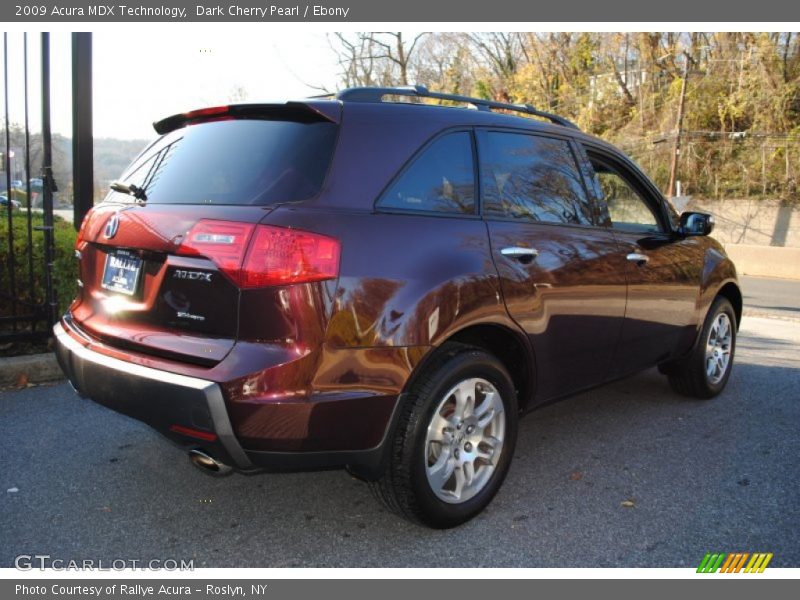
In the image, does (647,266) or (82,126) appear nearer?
(647,266)

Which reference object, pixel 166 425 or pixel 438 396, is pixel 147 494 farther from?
pixel 438 396

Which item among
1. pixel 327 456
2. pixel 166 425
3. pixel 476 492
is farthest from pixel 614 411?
pixel 166 425

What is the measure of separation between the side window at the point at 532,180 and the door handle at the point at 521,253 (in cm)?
18

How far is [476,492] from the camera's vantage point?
10.1ft

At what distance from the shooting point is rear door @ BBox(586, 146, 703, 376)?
404cm

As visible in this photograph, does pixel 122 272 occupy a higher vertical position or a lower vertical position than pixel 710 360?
higher

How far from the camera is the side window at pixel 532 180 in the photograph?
326 cm

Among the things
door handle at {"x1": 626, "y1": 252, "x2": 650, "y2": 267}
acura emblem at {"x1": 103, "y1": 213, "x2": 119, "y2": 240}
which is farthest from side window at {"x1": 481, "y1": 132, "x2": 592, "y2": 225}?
acura emblem at {"x1": 103, "y1": 213, "x2": 119, "y2": 240}

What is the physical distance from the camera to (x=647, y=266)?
4164 millimetres

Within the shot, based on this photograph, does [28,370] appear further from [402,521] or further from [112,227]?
[402,521]

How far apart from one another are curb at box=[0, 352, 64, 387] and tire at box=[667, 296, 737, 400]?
4.63 meters

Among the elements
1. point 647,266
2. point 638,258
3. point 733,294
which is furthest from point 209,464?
point 733,294

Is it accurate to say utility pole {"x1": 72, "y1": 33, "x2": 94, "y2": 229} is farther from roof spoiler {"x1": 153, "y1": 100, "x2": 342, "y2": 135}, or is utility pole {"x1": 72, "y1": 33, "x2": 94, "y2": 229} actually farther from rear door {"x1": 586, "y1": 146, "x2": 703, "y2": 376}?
rear door {"x1": 586, "y1": 146, "x2": 703, "y2": 376}

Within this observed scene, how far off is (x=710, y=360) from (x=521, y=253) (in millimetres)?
2674
